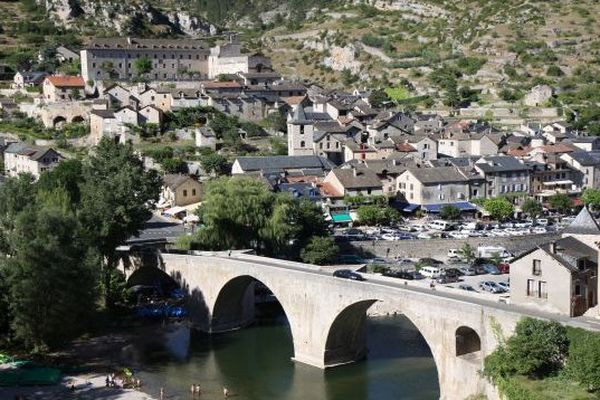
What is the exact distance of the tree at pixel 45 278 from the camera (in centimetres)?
3972

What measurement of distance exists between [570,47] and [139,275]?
77.0m

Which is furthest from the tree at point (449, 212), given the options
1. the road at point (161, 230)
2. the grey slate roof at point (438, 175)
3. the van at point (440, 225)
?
the road at point (161, 230)

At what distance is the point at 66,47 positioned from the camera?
103750 millimetres

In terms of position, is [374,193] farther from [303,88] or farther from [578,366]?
[578,366]

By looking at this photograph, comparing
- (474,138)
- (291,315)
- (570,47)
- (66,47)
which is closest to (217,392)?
(291,315)

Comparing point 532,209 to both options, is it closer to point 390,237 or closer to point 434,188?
point 434,188

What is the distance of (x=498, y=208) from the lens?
2650 inches

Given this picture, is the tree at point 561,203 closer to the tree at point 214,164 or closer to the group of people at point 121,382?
the tree at point 214,164

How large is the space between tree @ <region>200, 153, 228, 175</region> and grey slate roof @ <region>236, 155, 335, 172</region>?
2.80 m

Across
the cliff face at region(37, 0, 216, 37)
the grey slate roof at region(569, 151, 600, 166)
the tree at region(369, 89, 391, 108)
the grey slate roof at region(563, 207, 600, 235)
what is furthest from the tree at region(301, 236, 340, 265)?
the cliff face at region(37, 0, 216, 37)

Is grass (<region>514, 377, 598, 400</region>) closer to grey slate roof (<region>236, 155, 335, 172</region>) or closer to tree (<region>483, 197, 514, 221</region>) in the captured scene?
tree (<region>483, 197, 514, 221</region>)

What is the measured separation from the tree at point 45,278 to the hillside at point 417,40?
65452 mm

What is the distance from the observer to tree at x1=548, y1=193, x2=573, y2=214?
7044 cm

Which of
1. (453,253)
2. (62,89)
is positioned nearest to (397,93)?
(62,89)
